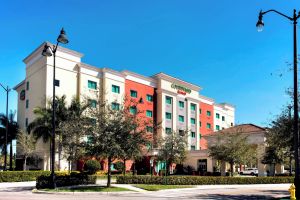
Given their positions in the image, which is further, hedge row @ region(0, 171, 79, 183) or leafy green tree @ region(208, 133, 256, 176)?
leafy green tree @ region(208, 133, 256, 176)

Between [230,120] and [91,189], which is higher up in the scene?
[230,120]

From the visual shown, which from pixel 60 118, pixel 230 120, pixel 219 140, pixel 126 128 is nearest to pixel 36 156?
pixel 60 118

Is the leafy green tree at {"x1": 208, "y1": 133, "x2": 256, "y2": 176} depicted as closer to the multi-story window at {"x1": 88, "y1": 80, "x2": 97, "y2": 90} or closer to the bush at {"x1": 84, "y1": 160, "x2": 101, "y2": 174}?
the bush at {"x1": 84, "y1": 160, "x2": 101, "y2": 174}

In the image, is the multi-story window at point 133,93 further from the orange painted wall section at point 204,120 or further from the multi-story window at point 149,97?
the orange painted wall section at point 204,120

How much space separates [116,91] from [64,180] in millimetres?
31109

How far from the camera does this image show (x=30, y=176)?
37.1 meters

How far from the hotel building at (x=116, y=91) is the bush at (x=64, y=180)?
1126cm

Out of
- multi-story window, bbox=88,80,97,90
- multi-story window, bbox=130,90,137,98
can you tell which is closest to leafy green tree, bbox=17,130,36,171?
multi-story window, bbox=88,80,97,90

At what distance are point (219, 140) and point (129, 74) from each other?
24.3 meters

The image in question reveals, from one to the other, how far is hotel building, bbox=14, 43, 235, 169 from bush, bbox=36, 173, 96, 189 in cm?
1126

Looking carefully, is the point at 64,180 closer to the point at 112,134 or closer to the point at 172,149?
the point at 112,134

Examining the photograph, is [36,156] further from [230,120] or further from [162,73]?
[230,120]

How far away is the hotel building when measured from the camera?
5031 cm

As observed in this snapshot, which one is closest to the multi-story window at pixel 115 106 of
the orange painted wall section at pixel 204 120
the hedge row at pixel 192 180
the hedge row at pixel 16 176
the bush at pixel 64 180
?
the bush at pixel 64 180
